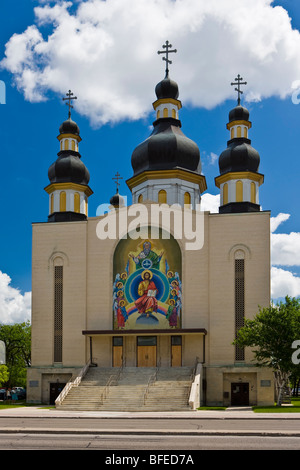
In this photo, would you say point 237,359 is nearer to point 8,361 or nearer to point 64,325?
point 64,325

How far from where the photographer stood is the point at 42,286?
48.2 meters

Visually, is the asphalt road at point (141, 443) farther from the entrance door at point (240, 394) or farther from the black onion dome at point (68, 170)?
the black onion dome at point (68, 170)

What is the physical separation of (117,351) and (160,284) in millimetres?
5604

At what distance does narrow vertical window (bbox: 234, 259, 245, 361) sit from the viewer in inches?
1748

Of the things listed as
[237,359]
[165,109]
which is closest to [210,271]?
[237,359]

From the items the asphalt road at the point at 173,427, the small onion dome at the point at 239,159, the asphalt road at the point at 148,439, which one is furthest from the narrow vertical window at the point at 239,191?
the asphalt road at the point at 148,439

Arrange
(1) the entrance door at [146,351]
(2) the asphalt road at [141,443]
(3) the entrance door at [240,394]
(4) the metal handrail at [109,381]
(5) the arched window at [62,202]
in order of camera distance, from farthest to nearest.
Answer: (5) the arched window at [62,202]
(1) the entrance door at [146,351]
(3) the entrance door at [240,394]
(4) the metal handrail at [109,381]
(2) the asphalt road at [141,443]

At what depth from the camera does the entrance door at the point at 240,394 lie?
143ft

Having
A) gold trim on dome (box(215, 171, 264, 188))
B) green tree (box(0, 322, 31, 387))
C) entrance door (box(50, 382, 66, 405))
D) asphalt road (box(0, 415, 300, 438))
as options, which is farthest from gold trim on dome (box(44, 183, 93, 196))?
asphalt road (box(0, 415, 300, 438))

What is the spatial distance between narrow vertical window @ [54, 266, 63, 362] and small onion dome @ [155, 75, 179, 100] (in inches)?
666

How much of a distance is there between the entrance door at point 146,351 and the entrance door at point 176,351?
1298 millimetres

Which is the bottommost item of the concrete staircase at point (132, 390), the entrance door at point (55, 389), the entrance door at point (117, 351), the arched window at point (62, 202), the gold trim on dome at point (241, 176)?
the entrance door at point (55, 389)

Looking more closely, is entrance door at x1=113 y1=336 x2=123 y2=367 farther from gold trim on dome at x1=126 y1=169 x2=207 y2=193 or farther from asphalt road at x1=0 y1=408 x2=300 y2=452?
asphalt road at x1=0 y1=408 x2=300 y2=452

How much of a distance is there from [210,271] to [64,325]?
36.8ft
